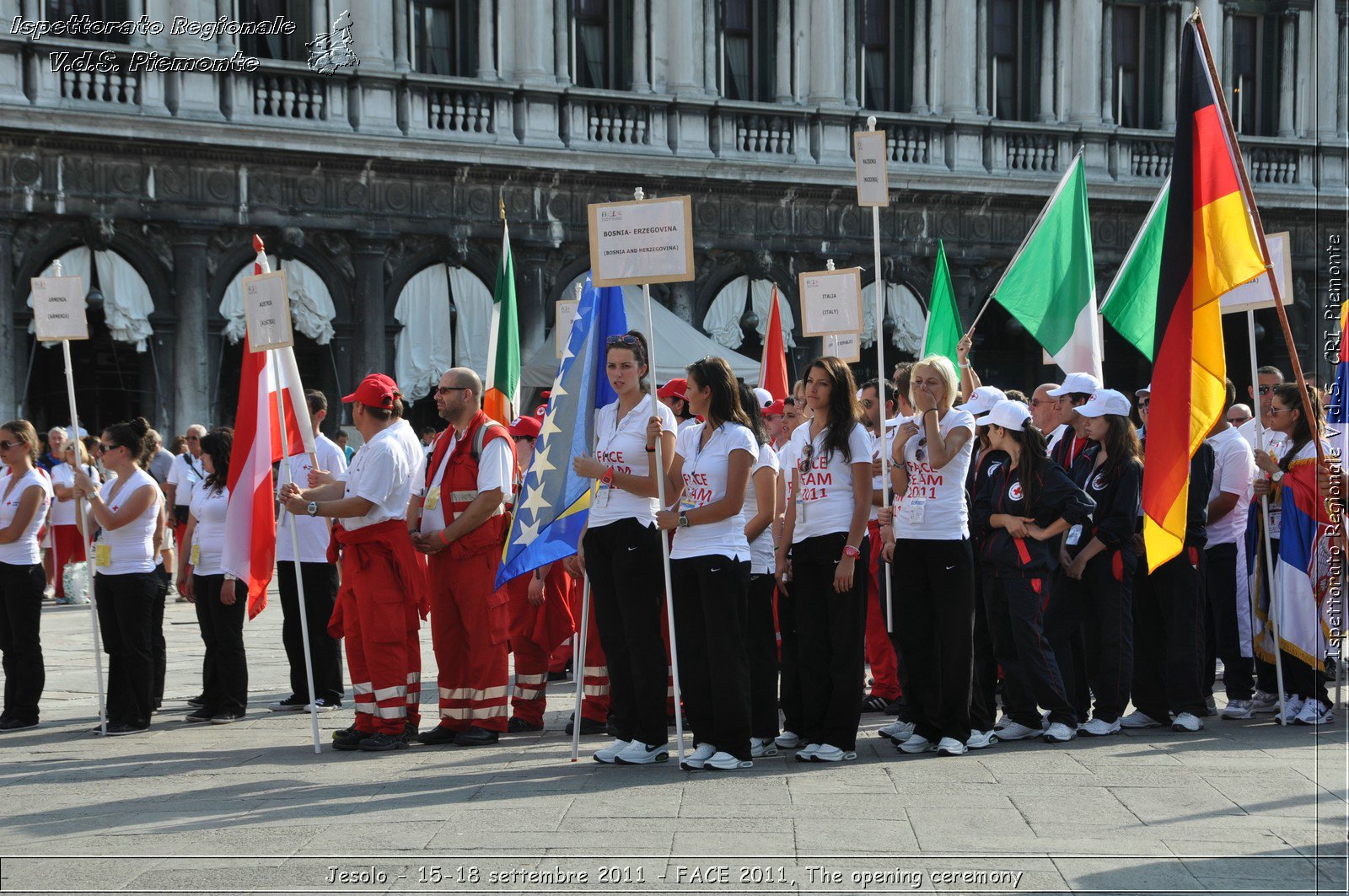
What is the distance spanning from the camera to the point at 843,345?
42.3 feet

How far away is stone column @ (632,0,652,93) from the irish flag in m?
12.3

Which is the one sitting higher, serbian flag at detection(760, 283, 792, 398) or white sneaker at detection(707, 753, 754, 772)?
serbian flag at detection(760, 283, 792, 398)

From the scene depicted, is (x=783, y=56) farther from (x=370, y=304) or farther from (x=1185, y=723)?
(x=1185, y=723)

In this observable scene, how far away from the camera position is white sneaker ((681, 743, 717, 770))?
7238mm

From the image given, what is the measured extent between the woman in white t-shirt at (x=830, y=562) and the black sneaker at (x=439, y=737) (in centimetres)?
198

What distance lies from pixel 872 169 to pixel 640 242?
2608 millimetres

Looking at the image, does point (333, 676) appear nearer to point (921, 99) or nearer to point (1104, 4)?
point (921, 99)

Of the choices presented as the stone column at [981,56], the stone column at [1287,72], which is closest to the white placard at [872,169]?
the stone column at [981,56]

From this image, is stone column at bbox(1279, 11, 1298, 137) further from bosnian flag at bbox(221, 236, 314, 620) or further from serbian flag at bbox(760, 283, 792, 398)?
bosnian flag at bbox(221, 236, 314, 620)

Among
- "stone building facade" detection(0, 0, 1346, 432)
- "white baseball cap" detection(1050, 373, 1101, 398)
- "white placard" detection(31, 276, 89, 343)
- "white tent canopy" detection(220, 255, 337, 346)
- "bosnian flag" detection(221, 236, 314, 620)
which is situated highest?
"stone building facade" detection(0, 0, 1346, 432)

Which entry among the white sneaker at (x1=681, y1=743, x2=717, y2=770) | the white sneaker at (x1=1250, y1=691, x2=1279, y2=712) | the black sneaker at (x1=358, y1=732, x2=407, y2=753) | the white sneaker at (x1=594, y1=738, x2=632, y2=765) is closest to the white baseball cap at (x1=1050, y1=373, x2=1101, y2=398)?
the white sneaker at (x1=1250, y1=691, x2=1279, y2=712)

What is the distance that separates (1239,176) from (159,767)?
6003 mm

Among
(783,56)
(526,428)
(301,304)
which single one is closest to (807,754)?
(526,428)

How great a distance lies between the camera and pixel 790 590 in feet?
25.7
